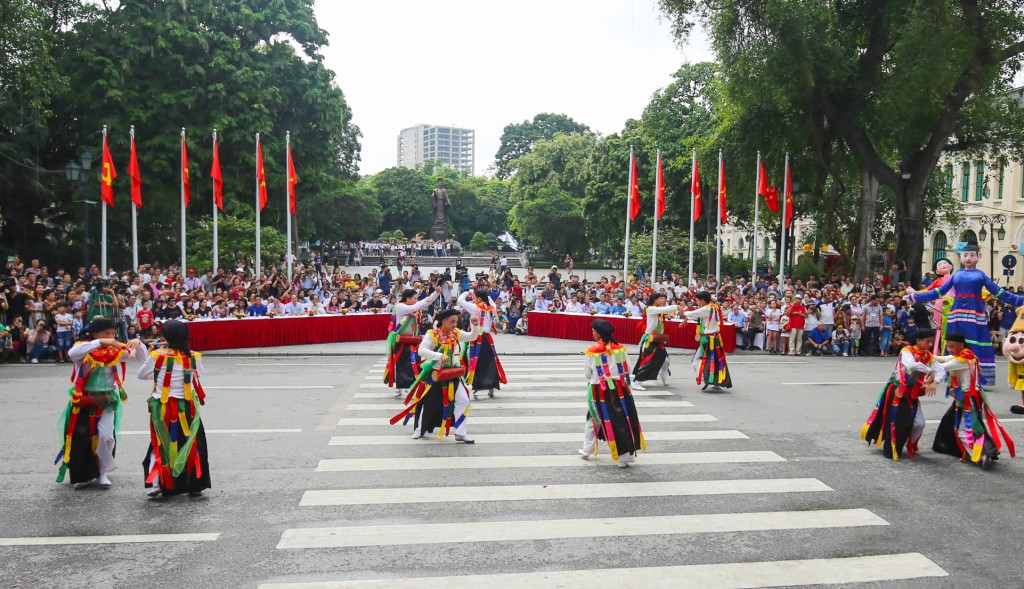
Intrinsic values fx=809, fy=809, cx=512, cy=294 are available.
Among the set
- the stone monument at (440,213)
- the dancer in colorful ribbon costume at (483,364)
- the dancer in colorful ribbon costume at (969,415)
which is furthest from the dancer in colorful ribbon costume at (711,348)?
the stone monument at (440,213)

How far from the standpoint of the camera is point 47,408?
1178 cm

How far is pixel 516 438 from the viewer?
32.9 ft

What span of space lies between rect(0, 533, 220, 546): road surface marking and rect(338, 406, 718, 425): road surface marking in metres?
4.43

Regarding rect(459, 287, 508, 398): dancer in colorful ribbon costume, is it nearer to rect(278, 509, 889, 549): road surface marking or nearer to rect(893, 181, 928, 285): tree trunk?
rect(278, 509, 889, 549): road surface marking

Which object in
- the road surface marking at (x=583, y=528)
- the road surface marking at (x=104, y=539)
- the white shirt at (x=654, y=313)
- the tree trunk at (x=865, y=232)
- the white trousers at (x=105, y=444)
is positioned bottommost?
the road surface marking at (x=104, y=539)

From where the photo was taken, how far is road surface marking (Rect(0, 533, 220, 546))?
6.30m

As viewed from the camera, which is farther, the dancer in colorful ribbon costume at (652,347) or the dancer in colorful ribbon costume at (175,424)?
the dancer in colorful ribbon costume at (652,347)

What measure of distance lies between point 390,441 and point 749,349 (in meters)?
13.6

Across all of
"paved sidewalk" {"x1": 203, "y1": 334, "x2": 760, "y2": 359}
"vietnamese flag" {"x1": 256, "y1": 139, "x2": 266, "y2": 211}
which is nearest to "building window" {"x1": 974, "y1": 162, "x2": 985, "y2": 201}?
"paved sidewalk" {"x1": 203, "y1": 334, "x2": 760, "y2": 359}

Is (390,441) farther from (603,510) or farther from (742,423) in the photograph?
(742,423)

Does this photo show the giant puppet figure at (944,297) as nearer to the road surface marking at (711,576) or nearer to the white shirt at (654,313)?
the white shirt at (654,313)

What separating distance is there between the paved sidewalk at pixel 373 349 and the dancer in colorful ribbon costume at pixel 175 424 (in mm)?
11738

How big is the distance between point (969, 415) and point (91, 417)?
9.17m

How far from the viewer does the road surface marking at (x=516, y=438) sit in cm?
978
